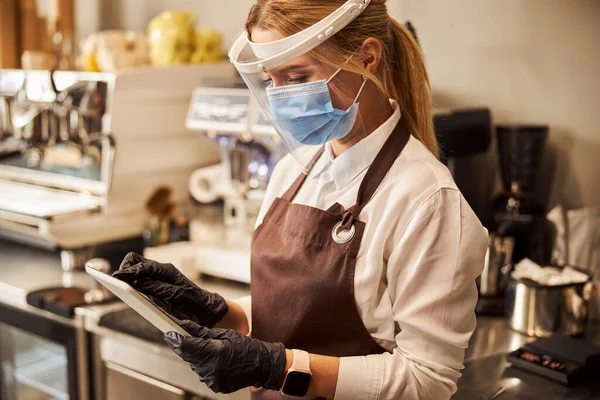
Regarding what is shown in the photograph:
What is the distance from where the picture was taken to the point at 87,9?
3.52 meters

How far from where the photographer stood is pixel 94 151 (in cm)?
254

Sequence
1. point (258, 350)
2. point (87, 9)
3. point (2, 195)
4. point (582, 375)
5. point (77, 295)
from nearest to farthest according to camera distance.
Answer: point (258, 350) < point (582, 375) < point (77, 295) < point (2, 195) < point (87, 9)

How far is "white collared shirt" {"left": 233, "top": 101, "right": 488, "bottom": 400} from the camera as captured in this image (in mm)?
1198

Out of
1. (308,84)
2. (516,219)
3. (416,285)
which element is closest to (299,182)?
(308,84)

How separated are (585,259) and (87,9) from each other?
2.57 metres

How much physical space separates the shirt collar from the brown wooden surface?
256cm

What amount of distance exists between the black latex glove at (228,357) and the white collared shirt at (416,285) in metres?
0.12

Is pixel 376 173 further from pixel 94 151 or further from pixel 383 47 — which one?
pixel 94 151

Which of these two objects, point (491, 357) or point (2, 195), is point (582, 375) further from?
point (2, 195)

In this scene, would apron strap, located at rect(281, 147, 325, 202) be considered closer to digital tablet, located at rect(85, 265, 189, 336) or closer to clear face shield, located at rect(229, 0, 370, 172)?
clear face shield, located at rect(229, 0, 370, 172)

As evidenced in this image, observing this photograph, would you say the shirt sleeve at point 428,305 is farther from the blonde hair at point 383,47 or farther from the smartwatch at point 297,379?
the blonde hair at point 383,47

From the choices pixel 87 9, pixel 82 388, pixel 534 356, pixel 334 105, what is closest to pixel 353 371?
pixel 334 105

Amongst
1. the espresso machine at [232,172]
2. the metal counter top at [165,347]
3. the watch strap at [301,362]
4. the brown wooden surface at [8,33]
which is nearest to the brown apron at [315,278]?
the watch strap at [301,362]

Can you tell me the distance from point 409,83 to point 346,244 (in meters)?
0.34
